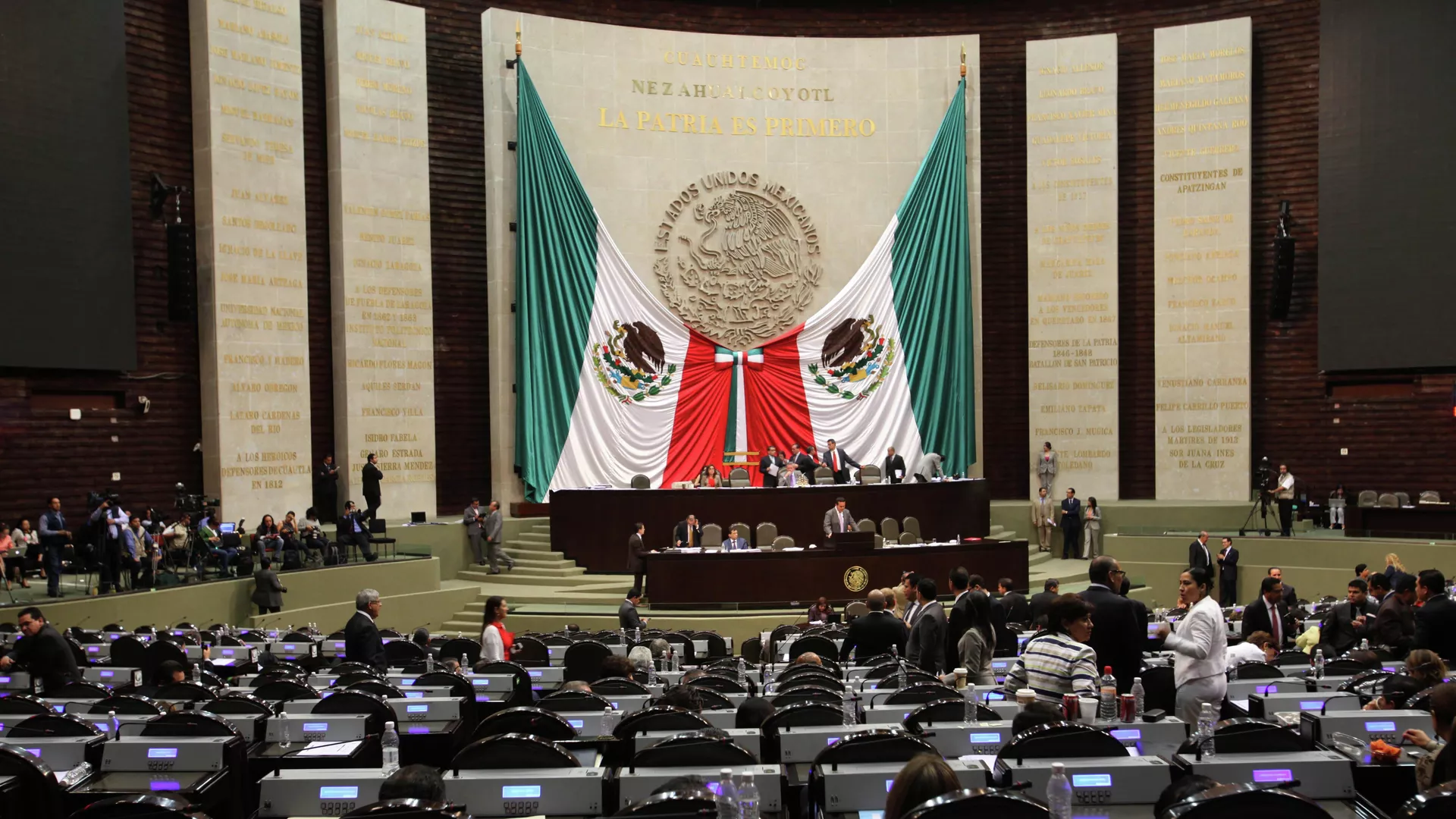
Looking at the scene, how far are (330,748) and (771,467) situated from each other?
14856 mm

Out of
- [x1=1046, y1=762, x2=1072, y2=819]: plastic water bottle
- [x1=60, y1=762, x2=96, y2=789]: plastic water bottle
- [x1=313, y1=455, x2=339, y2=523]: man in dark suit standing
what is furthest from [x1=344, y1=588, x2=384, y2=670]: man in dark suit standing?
[x1=313, y1=455, x2=339, y2=523]: man in dark suit standing

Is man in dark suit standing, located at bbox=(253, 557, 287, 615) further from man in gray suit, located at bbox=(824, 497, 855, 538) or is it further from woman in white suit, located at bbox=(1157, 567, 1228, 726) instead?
woman in white suit, located at bbox=(1157, 567, 1228, 726)

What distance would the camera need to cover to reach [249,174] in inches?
760

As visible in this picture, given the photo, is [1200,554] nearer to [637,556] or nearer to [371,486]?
[637,556]

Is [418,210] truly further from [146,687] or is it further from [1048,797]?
[1048,797]

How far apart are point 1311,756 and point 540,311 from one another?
18.9 m

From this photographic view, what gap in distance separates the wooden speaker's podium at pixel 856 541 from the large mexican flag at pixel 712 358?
18.2 ft

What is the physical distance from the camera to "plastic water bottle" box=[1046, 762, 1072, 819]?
3863mm

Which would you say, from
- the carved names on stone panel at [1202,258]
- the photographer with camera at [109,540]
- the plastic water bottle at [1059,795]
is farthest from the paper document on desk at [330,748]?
the carved names on stone panel at [1202,258]

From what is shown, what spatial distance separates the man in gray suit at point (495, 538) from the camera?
64.6 feet

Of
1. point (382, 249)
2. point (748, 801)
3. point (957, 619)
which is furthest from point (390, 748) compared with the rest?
point (382, 249)

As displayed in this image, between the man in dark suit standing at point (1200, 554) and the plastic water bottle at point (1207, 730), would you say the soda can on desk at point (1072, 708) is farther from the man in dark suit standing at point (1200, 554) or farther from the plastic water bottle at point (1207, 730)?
the man in dark suit standing at point (1200, 554)

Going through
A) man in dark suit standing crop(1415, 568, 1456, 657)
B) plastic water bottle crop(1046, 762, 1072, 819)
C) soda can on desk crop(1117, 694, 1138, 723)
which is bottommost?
man in dark suit standing crop(1415, 568, 1456, 657)

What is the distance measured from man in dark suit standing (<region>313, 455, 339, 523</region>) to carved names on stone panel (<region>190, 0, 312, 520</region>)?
22cm
